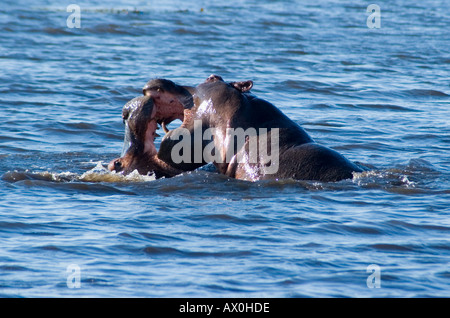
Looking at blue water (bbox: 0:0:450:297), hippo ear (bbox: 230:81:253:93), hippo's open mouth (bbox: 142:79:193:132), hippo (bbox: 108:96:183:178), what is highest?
hippo ear (bbox: 230:81:253:93)

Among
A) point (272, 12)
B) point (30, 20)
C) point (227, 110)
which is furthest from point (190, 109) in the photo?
point (272, 12)

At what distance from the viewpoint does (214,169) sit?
27.0 feet

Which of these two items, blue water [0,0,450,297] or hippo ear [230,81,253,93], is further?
hippo ear [230,81,253,93]

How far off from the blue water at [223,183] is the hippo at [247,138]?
0.49 ft

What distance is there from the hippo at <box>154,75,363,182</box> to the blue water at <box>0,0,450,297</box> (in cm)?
15

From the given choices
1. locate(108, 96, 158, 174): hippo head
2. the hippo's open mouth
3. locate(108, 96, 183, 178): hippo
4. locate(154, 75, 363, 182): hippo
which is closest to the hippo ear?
locate(154, 75, 363, 182): hippo

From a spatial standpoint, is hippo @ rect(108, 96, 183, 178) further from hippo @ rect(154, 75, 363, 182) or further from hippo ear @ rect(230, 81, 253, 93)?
hippo ear @ rect(230, 81, 253, 93)

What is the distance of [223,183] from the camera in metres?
7.98

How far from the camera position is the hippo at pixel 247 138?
305 inches

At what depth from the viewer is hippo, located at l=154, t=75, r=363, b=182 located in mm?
7750

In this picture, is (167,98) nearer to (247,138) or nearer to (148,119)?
(148,119)

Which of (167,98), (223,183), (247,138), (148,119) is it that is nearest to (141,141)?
(148,119)
